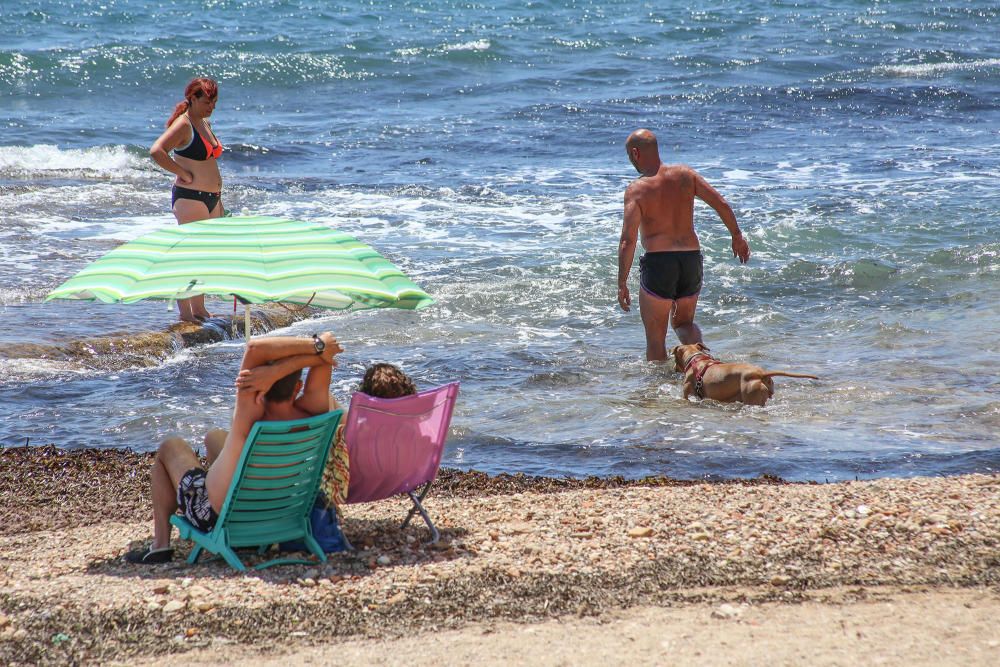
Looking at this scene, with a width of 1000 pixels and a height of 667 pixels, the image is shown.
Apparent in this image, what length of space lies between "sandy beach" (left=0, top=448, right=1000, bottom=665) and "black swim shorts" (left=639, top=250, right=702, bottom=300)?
2.82 m

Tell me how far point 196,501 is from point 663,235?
4343 mm

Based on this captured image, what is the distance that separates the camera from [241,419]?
164 inches

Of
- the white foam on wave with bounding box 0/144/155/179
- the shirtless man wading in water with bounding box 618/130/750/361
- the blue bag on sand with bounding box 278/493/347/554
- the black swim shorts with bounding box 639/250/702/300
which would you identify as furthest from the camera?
the white foam on wave with bounding box 0/144/155/179

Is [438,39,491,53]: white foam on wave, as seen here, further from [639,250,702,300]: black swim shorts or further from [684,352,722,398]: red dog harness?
[684,352,722,398]: red dog harness

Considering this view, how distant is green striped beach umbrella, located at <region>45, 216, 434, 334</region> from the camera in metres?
4.45

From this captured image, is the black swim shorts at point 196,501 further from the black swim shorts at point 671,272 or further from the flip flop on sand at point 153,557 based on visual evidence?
the black swim shorts at point 671,272

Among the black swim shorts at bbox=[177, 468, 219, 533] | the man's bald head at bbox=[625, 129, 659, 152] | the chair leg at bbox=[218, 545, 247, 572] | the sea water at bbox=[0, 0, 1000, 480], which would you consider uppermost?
the man's bald head at bbox=[625, 129, 659, 152]

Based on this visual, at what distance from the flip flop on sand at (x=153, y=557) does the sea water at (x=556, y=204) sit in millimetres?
2220

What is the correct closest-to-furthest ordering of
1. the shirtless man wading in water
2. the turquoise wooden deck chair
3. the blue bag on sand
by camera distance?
the turquoise wooden deck chair → the blue bag on sand → the shirtless man wading in water

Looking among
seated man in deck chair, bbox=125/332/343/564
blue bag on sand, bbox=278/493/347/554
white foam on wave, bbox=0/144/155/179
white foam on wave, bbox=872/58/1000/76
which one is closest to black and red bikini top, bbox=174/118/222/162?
seated man in deck chair, bbox=125/332/343/564

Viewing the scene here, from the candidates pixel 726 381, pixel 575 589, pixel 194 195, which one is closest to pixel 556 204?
pixel 194 195

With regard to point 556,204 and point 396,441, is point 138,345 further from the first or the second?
point 556,204

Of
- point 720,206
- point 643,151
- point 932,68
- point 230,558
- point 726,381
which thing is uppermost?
point 643,151

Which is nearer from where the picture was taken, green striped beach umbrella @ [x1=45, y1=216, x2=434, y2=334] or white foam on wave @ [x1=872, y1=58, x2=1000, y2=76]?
green striped beach umbrella @ [x1=45, y1=216, x2=434, y2=334]
